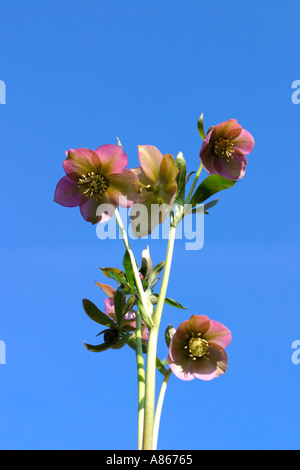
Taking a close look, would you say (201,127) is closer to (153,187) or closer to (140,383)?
(153,187)

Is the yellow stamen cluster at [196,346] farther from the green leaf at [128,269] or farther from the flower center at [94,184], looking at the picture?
the flower center at [94,184]

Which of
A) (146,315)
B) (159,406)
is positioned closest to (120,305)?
(146,315)

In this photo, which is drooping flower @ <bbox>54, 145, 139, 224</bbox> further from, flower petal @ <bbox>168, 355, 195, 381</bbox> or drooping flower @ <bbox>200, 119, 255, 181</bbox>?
flower petal @ <bbox>168, 355, 195, 381</bbox>

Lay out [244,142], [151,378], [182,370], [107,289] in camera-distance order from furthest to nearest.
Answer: [107,289]
[244,142]
[182,370]
[151,378]

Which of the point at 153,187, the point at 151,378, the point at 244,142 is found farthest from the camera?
the point at 244,142

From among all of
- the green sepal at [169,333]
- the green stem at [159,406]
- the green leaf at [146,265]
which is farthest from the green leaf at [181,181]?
the green stem at [159,406]

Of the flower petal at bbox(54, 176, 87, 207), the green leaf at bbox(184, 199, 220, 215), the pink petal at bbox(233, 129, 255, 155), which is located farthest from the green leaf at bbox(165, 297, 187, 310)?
the pink petal at bbox(233, 129, 255, 155)
